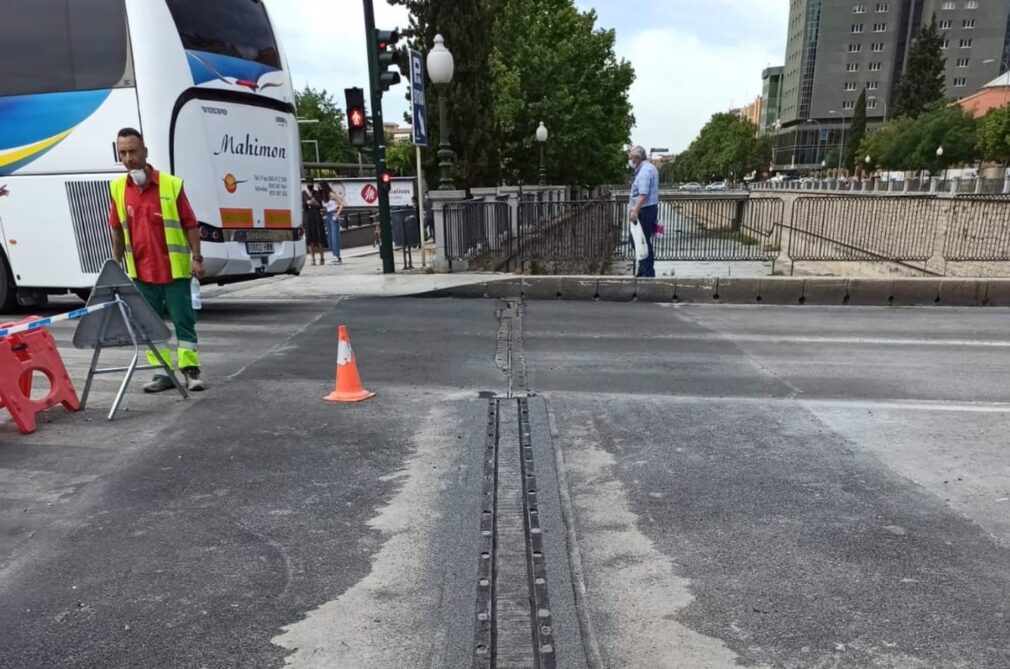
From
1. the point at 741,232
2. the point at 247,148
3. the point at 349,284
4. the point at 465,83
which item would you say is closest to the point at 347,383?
the point at 247,148

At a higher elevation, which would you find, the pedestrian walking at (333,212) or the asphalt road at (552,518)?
the pedestrian walking at (333,212)

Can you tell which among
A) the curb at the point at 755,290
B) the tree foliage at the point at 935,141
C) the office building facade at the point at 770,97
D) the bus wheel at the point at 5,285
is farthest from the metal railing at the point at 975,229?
the office building facade at the point at 770,97

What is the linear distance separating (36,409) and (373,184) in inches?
865

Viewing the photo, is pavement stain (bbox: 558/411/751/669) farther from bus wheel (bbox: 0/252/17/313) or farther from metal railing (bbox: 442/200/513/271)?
metal railing (bbox: 442/200/513/271)

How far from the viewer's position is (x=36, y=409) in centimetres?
495

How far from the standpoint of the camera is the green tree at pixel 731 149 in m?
130

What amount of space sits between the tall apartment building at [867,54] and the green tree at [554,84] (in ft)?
→ 351

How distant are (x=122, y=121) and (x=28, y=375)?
13.6 feet

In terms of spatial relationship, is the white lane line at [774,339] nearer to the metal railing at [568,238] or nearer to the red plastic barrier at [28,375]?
the red plastic barrier at [28,375]

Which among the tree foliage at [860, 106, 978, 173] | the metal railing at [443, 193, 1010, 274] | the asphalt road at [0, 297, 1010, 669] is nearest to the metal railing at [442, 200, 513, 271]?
the metal railing at [443, 193, 1010, 274]

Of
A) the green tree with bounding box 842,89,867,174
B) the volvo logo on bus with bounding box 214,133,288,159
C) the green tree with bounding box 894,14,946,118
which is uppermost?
the green tree with bounding box 894,14,946,118

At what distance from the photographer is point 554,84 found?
3069 centimetres

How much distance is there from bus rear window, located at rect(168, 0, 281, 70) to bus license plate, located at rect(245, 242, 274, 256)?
2396mm

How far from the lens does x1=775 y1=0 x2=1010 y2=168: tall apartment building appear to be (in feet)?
386
